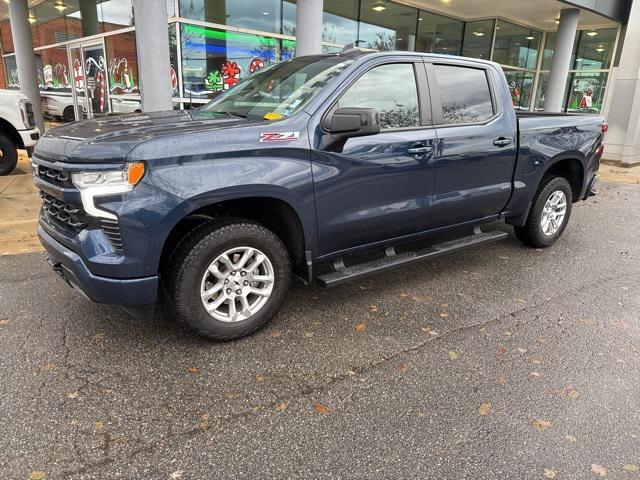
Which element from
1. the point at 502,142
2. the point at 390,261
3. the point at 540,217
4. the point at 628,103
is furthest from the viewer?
the point at 628,103

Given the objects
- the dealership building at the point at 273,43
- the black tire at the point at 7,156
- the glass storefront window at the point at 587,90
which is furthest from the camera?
the glass storefront window at the point at 587,90

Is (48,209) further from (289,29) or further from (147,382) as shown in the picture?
(289,29)

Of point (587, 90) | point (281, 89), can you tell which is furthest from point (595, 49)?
point (281, 89)

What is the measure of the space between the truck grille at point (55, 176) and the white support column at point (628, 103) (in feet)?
48.2

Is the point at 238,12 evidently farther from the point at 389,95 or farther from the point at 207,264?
the point at 207,264

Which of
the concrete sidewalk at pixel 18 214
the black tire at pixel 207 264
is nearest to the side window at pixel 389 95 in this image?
the black tire at pixel 207 264

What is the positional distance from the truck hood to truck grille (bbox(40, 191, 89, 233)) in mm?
294

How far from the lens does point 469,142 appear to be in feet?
14.4

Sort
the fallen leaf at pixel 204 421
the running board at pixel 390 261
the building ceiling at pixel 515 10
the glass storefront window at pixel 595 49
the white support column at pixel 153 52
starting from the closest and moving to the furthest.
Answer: the fallen leaf at pixel 204 421, the running board at pixel 390 261, the white support column at pixel 153 52, the building ceiling at pixel 515 10, the glass storefront window at pixel 595 49

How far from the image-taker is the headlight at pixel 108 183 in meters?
2.85

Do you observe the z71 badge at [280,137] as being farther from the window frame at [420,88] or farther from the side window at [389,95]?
the window frame at [420,88]

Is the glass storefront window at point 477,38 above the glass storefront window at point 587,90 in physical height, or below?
above

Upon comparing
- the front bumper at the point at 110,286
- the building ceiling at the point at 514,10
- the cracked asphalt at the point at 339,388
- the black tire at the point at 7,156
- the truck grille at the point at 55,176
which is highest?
the building ceiling at the point at 514,10

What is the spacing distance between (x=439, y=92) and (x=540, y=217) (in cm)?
216
